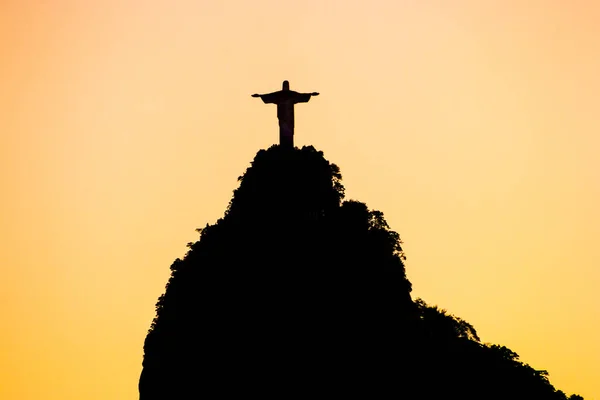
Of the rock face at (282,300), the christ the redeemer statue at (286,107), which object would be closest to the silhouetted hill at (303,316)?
the rock face at (282,300)

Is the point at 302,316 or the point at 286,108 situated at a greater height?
the point at 286,108

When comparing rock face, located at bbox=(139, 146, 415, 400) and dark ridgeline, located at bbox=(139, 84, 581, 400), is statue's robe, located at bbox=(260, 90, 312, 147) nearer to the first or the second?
dark ridgeline, located at bbox=(139, 84, 581, 400)

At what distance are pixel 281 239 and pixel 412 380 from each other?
1095 centimetres

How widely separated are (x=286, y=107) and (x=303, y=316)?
1270 centimetres

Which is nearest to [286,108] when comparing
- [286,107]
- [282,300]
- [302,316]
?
[286,107]

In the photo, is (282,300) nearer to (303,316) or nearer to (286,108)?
(303,316)

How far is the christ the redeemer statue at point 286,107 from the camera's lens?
208 ft

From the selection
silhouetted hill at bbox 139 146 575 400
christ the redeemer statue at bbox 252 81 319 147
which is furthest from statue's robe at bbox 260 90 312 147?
silhouetted hill at bbox 139 146 575 400

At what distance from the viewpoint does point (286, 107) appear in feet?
208

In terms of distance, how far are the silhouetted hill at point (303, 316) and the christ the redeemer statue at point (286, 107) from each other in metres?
0.84

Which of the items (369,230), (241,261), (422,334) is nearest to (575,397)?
(422,334)

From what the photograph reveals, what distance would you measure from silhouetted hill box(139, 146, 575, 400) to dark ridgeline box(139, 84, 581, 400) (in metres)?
0.06

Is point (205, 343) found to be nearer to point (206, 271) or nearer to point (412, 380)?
point (206, 271)

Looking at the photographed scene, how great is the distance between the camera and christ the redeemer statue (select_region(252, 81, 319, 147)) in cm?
6353
